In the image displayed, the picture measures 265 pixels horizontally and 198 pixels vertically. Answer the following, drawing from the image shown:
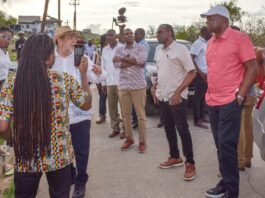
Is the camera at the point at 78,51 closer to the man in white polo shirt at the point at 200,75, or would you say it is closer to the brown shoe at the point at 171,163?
the brown shoe at the point at 171,163

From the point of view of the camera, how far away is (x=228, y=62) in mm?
4031

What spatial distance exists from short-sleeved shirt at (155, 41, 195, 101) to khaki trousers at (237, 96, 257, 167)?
0.86 meters

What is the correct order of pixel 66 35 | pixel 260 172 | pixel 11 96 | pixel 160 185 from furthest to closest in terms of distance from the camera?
pixel 260 172 → pixel 160 185 → pixel 66 35 → pixel 11 96

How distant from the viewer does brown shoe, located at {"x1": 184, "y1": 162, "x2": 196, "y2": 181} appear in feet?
16.4

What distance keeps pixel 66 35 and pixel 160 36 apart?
1.45 m

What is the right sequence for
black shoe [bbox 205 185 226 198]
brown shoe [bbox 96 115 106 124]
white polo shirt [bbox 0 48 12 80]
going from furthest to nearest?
brown shoe [bbox 96 115 106 124]
white polo shirt [bbox 0 48 12 80]
black shoe [bbox 205 185 226 198]

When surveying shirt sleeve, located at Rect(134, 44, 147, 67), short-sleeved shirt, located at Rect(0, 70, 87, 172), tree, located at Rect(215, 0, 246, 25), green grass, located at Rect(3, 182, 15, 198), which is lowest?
green grass, located at Rect(3, 182, 15, 198)

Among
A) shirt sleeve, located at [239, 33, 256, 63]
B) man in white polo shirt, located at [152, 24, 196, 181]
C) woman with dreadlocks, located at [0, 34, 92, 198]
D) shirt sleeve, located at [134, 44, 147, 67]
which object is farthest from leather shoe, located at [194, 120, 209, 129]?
woman with dreadlocks, located at [0, 34, 92, 198]

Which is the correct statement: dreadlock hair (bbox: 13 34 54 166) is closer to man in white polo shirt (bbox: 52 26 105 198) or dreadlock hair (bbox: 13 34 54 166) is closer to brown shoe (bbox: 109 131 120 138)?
man in white polo shirt (bbox: 52 26 105 198)

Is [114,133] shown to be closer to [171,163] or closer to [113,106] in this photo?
[113,106]

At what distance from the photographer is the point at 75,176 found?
16.0 feet

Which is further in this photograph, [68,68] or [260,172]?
[260,172]

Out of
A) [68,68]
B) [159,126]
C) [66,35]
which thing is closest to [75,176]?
[68,68]

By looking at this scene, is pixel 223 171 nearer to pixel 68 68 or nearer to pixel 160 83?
pixel 160 83
